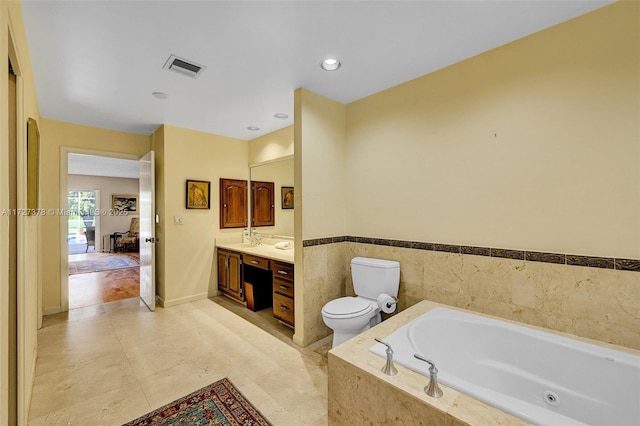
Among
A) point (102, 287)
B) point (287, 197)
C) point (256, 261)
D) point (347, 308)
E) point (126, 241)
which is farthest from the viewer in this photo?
point (126, 241)

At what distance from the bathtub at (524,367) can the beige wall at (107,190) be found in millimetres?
9808

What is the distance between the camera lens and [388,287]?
245 centimetres

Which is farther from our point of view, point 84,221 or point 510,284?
point 84,221

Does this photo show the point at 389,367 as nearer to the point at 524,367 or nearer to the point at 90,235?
the point at 524,367

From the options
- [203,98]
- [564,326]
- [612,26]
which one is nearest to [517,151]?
[612,26]

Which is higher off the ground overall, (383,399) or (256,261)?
(256,261)

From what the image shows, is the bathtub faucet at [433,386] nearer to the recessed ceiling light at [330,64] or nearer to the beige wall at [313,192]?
the beige wall at [313,192]

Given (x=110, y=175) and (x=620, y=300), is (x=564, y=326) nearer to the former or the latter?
(x=620, y=300)

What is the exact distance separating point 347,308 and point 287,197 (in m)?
1.74

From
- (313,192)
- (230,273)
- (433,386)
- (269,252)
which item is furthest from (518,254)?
(230,273)

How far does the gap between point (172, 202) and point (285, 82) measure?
2273mm

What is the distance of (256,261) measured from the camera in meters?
3.33

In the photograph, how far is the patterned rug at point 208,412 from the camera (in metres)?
1.68

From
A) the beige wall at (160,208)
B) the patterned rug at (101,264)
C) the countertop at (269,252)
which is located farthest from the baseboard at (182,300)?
the patterned rug at (101,264)
